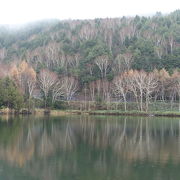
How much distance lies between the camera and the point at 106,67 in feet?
304

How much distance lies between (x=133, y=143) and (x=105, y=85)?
58026 mm

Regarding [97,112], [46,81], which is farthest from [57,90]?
[97,112]

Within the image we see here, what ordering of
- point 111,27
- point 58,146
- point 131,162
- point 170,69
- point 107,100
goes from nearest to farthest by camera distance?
1. point 131,162
2. point 58,146
3. point 107,100
4. point 170,69
5. point 111,27

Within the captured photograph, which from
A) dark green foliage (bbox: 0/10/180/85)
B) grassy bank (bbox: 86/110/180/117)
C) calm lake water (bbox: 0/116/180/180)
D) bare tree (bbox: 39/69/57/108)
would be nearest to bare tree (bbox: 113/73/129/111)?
→ grassy bank (bbox: 86/110/180/117)

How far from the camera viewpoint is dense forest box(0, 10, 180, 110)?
78.7 meters

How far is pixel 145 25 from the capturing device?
420ft

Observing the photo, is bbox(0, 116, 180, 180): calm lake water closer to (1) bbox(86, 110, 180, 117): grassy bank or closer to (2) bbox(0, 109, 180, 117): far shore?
(1) bbox(86, 110, 180, 117): grassy bank

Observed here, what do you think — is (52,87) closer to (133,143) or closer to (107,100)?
(107,100)

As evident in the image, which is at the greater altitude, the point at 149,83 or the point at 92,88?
the point at 149,83

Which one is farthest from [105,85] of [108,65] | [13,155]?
[13,155]

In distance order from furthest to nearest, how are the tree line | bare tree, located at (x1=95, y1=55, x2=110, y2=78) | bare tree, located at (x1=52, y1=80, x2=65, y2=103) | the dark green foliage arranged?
1. the dark green foliage
2. bare tree, located at (x1=95, y1=55, x2=110, y2=78)
3. bare tree, located at (x1=52, y1=80, x2=65, y2=103)
4. the tree line

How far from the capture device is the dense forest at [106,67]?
78.7 m

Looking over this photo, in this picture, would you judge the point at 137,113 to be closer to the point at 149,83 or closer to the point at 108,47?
the point at 149,83

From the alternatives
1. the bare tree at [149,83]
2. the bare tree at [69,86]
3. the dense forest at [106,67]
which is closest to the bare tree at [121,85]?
the dense forest at [106,67]
